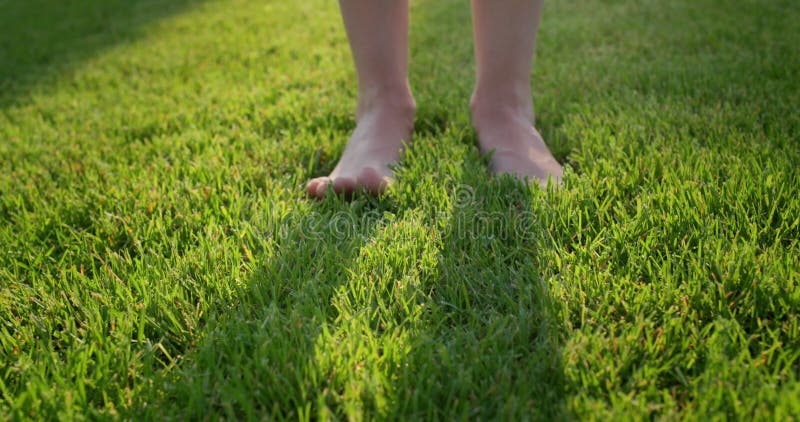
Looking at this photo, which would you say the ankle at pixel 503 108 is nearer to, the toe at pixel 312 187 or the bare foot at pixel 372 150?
the bare foot at pixel 372 150

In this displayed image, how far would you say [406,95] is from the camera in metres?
1.46

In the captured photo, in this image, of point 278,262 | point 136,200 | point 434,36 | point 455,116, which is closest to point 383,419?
point 278,262

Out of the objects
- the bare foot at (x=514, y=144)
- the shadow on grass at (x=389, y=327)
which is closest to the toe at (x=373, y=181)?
the shadow on grass at (x=389, y=327)

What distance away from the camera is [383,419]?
0.64 metres

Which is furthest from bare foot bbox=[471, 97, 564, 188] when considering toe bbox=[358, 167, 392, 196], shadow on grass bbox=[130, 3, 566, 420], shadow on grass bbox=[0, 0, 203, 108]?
shadow on grass bbox=[0, 0, 203, 108]

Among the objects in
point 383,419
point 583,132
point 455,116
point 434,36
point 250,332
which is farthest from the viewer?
point 434,36

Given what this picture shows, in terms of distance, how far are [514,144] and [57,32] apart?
384 cm

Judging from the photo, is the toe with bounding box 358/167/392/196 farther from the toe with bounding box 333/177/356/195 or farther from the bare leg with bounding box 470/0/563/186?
the bare leg with bounding box 470/0/563/186

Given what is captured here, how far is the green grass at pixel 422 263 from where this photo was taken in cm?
68

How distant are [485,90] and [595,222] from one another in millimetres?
522

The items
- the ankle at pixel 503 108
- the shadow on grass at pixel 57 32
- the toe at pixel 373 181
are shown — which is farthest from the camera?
the shadow on grass at pixel 57 32

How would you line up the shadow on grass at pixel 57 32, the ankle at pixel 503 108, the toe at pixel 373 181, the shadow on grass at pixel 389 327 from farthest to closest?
the shadow on grass at pixel 57 32
the ankle at pixel 503 108
the toe at pixel 373 181
the shadow on grass at pixel 389 327

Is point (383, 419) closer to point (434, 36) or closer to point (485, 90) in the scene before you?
point (485, 90)

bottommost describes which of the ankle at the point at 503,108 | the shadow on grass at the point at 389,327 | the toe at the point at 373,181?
the shadow on grass at the point at 389,327
